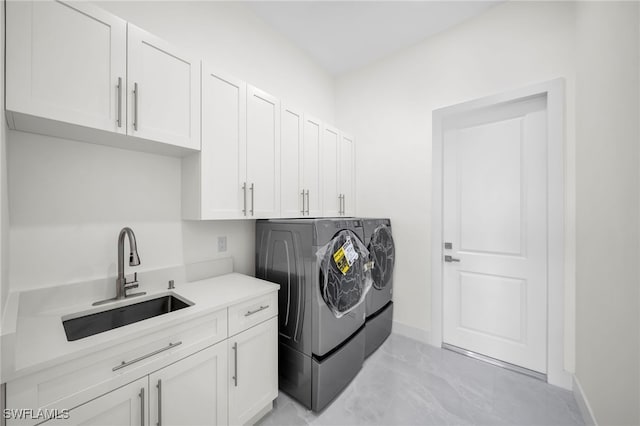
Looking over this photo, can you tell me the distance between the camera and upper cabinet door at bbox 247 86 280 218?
177 cm

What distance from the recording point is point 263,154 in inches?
73.4

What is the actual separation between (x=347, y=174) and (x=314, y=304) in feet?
5.49

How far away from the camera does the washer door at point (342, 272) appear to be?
165cm

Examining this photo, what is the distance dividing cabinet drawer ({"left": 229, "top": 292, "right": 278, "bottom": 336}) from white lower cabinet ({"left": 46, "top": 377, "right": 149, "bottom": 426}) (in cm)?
43

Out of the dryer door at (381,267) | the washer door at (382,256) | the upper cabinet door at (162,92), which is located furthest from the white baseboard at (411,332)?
the upper cabinet door at (162,92)

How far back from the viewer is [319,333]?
1584 mm

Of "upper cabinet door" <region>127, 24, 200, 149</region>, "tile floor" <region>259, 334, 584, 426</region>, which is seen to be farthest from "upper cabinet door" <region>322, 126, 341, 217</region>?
"tile floor" <region>259, 334, 584, 426</region>

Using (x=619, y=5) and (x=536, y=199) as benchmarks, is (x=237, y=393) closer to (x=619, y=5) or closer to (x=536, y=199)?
(x=536, y=199)

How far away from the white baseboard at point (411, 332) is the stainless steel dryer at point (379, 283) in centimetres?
9

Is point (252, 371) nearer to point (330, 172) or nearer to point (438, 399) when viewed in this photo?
point (438, 399)

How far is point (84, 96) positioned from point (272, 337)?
1621 mm

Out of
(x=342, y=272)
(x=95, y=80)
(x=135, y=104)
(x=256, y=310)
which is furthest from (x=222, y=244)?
(x=95, y=80)

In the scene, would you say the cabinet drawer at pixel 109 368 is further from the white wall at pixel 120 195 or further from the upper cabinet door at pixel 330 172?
the upper cabinet door at pixel 330 172

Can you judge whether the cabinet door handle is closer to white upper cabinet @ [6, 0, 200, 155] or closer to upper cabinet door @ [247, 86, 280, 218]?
white upper cabinet @ [6, 0, 200, 155]
